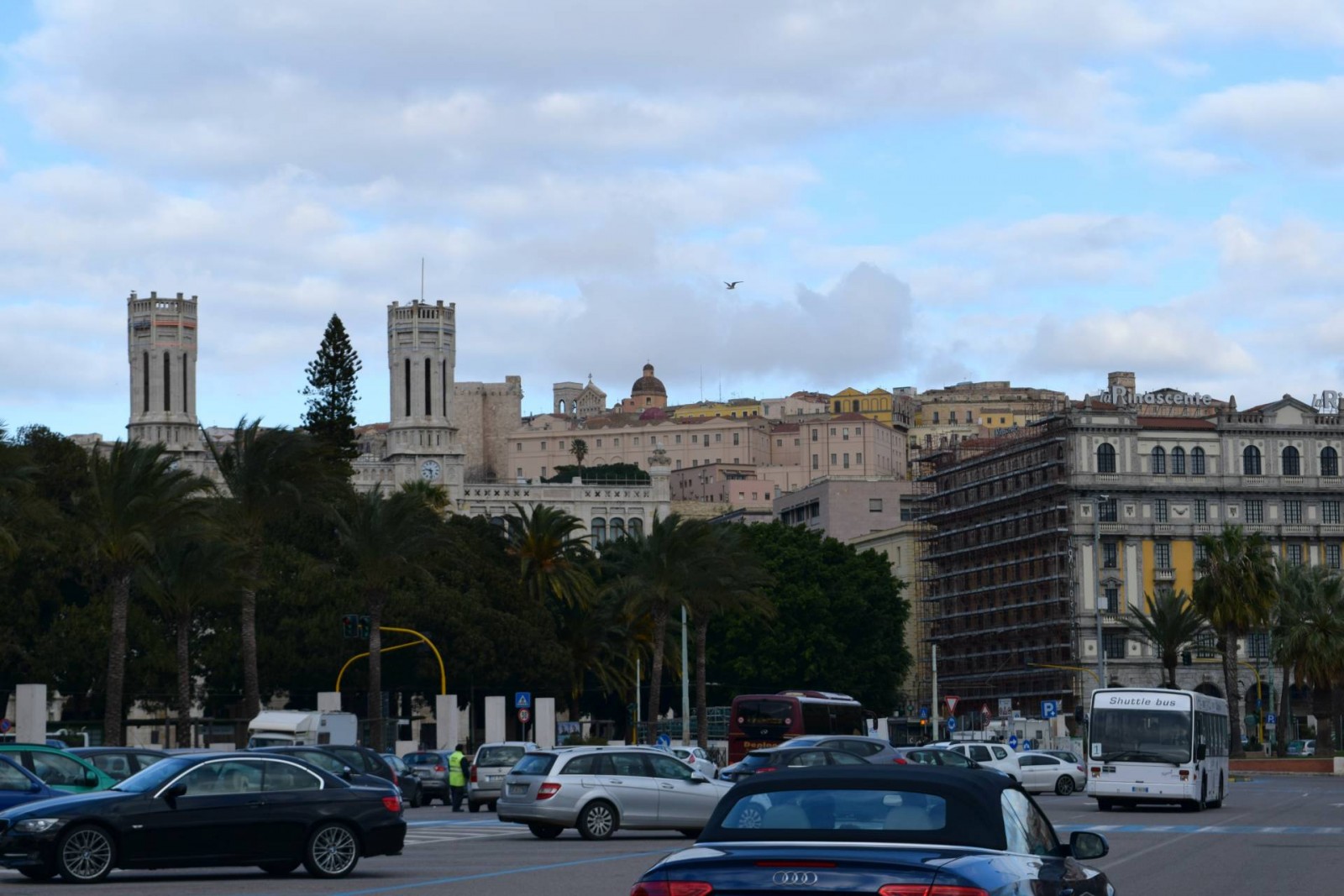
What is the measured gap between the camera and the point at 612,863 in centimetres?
2159

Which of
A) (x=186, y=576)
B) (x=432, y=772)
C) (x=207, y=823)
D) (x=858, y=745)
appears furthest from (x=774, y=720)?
(x=207, y=823)

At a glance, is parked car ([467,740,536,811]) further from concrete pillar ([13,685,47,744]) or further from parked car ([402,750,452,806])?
concrete pillar ([13,685,47,744])

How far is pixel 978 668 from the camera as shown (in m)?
117

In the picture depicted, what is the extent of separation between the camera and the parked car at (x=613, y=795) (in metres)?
26.8

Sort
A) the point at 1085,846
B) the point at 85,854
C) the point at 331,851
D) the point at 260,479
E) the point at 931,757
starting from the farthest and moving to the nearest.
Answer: the point at 260,479
the point at 931,757
the point at 331,851
the point at 85,854
the point at 1085,846

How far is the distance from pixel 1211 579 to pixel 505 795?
52.1m

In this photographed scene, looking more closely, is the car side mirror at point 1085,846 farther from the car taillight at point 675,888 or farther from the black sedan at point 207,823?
the black sedan at point 207,823

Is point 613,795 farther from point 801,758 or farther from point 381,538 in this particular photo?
point 381,538

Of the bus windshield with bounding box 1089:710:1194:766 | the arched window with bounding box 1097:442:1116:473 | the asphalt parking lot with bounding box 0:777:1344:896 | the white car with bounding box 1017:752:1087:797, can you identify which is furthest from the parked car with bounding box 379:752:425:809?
the arched window with bounding box 1097:442:1116:473

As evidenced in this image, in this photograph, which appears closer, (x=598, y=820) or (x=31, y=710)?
(x=598, y=820)

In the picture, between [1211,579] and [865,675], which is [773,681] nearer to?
[865,675]

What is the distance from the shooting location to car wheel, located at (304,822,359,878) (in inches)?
760

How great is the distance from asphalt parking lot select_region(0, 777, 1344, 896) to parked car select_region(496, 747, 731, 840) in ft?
1.03

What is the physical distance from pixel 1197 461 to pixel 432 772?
75.2 metres
